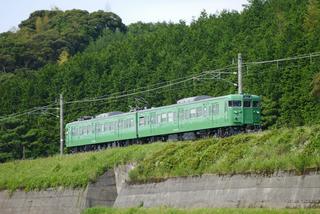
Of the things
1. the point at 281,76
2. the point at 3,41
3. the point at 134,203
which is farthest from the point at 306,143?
the point at 3,41

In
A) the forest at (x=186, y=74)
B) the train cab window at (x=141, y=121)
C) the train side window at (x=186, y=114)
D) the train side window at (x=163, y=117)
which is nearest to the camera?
the train side window at (x=186, y=114)

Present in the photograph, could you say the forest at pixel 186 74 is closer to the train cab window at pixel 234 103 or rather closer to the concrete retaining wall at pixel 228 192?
the train cab window at pixel 234 103

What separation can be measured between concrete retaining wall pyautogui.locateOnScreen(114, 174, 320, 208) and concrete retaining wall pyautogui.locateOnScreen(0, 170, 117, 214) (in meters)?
3.01

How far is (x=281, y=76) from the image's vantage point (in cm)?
4728

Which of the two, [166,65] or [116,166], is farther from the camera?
[166,65]

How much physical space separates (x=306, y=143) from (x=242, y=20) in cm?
3933

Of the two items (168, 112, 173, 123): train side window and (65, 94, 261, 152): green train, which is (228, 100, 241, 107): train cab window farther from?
(168, 112, 173, 123): train side window

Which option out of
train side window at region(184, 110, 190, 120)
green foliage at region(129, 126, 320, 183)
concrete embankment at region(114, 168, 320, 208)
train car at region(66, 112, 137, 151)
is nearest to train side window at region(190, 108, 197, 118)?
train side window at region(184, 110, 190, 120)

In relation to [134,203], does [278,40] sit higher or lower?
higher

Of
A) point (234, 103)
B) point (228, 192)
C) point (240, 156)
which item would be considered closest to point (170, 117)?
point (234, 103)

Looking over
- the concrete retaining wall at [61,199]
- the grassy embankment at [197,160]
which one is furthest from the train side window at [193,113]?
the concrete retaining wall at [61,199]

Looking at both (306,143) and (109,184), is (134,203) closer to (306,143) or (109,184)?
(109,184)

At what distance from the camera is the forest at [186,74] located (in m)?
46.6

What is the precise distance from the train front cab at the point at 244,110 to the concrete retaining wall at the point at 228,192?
31.2ft
